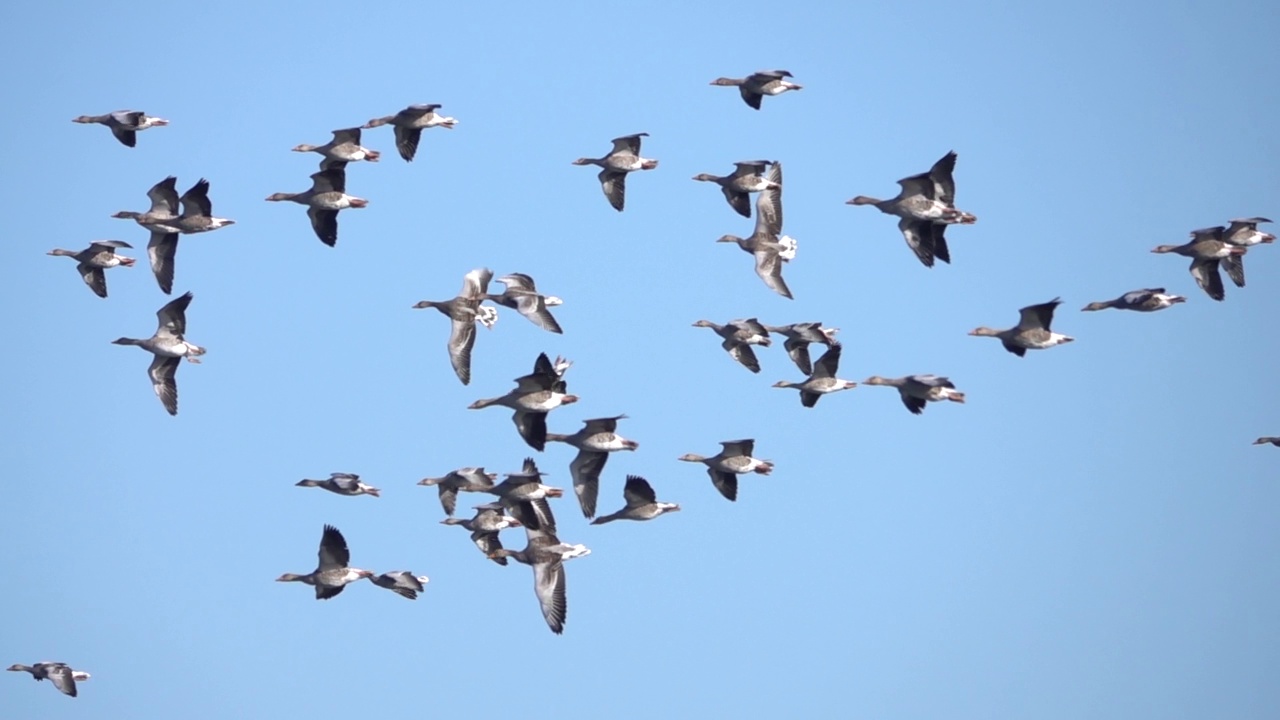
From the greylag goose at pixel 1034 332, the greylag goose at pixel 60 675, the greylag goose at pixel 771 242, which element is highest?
the greylag goose at pixel 771 242

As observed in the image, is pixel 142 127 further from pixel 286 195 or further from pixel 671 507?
pixel 671 507

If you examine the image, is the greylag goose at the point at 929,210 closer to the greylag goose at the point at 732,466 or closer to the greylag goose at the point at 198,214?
the greylag goose at the point at 732,466

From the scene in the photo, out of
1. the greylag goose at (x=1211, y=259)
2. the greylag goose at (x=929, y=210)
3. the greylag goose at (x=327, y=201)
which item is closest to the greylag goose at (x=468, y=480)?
the greylag goose at (x=327, y=201)

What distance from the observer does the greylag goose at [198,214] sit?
44406 millimetres

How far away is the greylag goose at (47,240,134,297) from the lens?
45969 mm

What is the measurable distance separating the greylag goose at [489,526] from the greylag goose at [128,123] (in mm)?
10036

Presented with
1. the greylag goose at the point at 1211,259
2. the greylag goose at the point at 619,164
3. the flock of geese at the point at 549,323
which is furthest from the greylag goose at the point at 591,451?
the greylag goose at the point at 1211,259

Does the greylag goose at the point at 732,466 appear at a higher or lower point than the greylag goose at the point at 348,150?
lower

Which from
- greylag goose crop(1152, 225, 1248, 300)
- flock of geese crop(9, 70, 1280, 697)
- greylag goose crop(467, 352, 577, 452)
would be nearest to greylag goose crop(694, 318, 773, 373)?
flock of geese crop(9, 70, 1280, 697)

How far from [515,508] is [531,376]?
138 inches

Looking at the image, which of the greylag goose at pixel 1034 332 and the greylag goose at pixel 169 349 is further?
the greylag goose at pixel 169 349

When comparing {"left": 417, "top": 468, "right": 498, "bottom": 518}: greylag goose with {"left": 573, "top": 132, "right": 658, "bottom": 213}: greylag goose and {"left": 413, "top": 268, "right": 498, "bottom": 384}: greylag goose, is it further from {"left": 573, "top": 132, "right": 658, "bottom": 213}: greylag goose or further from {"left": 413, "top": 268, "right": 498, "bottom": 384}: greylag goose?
{"left": 573, "top": 132, "right": 658, "bottom": 213}: greylag goose

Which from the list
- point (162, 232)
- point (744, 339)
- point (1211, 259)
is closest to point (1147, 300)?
point (1211, 259)

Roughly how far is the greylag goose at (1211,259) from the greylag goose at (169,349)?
65.1 feet
